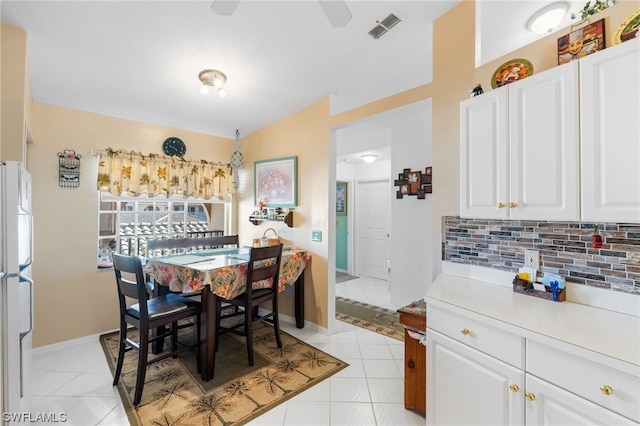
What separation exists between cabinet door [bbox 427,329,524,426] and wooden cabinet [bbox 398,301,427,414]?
21cm

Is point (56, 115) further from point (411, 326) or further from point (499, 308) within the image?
point (499, 308)

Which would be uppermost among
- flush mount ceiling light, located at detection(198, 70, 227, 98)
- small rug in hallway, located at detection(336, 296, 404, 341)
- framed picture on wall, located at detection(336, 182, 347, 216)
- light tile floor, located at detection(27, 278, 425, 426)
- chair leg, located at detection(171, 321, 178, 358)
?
flush mount ceiling light, located at detection(198, 70, 227, 98)

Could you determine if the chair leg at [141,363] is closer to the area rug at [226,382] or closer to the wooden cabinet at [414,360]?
the area rug at [226,382]

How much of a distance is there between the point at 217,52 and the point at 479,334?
254cm

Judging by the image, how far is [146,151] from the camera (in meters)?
3.24

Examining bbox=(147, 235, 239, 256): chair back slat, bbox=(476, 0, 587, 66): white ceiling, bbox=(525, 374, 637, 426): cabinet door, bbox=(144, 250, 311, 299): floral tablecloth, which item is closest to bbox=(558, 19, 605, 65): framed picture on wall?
bbox=(476, 0, 587, 66): white ceiling

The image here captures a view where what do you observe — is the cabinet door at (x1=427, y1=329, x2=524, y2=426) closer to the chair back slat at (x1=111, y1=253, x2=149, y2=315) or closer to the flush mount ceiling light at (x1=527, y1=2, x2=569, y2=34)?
the chair back slat at (x1=111, y1=253, x2=149, y2=315)

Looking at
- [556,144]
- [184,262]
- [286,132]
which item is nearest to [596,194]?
[556,144]

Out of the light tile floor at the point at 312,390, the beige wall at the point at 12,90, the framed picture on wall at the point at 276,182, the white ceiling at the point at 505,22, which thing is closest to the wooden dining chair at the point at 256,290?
the light tile floor at the point at 312,390

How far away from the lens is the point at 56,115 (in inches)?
106

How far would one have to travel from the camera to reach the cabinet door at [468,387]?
1.18 meters

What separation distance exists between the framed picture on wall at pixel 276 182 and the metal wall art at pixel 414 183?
1377mm

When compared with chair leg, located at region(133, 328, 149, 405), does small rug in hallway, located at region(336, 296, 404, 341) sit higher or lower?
lower

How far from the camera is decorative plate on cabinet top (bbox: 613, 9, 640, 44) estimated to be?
1.19 metres
